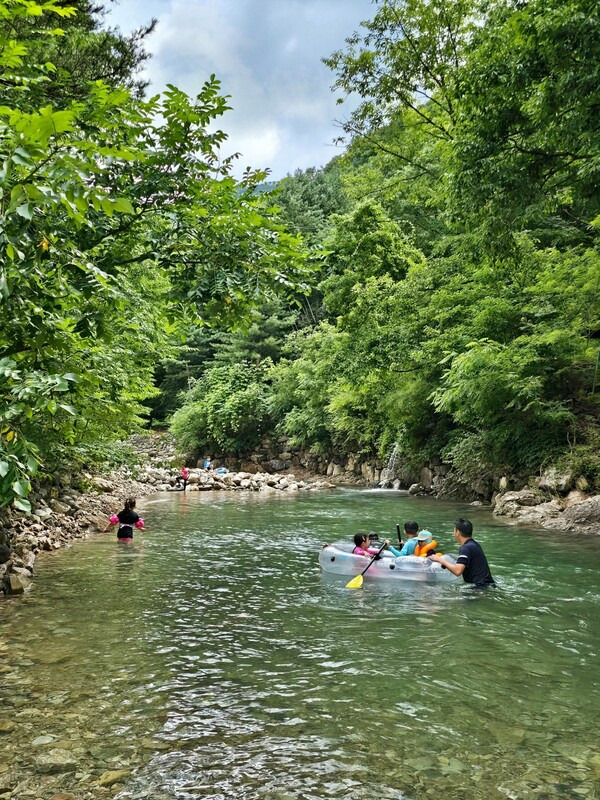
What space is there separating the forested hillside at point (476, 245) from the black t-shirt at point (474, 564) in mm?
4738

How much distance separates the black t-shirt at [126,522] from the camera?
13180mm

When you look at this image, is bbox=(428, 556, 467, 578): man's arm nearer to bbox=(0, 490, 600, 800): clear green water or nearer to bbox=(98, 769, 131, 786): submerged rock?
Answer: bbox=(0, 490, 600, 800): clear green water

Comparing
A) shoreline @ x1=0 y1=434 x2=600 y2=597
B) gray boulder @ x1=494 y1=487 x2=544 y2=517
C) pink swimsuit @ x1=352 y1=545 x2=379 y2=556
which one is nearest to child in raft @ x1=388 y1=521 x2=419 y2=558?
pink swimsuit @ x1=352 y1=545 x2=379 y2=556

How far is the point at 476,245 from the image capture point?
11758 mm

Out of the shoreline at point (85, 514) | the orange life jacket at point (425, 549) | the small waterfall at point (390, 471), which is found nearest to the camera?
the shoreline at point (85, 514)

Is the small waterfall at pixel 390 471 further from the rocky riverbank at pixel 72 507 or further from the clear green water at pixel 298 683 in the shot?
the clear green water at pixel 298 683

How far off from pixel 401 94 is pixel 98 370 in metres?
16.9

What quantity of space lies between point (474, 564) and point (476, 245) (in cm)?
609

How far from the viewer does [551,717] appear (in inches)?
189

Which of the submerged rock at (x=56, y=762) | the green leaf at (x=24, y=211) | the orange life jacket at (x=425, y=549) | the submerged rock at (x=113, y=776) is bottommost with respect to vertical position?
the submerged rock at (x=113, y=776)

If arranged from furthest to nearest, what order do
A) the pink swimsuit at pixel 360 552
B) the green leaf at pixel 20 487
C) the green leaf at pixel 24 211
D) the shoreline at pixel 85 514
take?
the pink swimsuit at pixel 360 552 < the shoreline at pixel 85 514 < the green leaf at pixel 20 487 < the green leaf at pixel 24 211

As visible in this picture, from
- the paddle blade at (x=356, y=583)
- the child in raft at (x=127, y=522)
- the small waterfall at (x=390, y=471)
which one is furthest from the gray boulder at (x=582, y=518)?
the small waterfall at (x=390, y=471)

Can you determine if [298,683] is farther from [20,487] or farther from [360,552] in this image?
[360,552]

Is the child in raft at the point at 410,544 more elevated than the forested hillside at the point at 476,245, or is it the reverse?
the forested hillside at the point at 476,245
